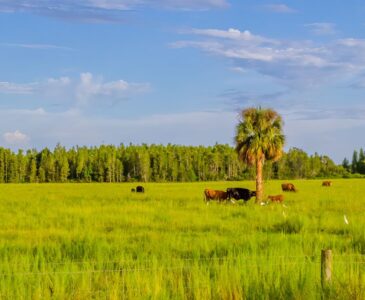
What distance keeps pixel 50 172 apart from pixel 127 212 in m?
143

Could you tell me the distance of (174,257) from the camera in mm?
13062

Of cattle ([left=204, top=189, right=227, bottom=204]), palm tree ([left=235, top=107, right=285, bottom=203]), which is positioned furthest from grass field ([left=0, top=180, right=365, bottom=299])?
cattle ([left=204, top=189, right=227, bottom=204])

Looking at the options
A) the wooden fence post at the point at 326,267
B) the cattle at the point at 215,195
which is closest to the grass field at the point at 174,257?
the wooden fence post at the point at 326,267

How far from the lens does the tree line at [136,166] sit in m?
166

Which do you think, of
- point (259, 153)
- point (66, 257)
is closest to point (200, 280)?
point (66, 257)

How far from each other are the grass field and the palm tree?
29.7 ft

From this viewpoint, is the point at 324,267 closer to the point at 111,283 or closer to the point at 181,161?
the point at 111,283

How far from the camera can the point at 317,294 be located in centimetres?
837

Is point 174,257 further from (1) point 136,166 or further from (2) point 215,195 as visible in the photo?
(1) point 136,166

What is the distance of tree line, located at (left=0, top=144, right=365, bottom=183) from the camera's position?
165625mm

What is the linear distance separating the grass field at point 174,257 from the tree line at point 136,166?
136903 millimetres

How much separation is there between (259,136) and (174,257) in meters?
22.5

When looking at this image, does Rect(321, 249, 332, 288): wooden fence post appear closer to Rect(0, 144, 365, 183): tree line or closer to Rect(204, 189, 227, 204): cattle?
Rect(204, 189, 227, 204): cattle

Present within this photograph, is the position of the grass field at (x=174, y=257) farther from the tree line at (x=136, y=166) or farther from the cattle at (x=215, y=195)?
the tree line at (x=136, y=166)
